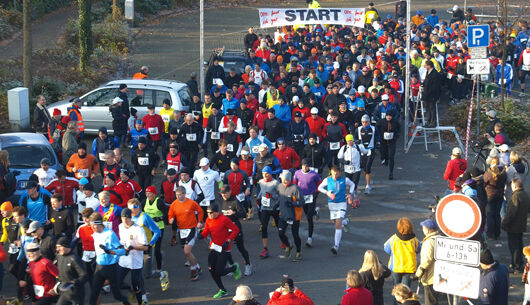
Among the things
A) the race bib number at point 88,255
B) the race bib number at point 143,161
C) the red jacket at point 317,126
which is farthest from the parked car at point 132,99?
the race bib number at point 88,255

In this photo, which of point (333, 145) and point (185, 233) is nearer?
point (185, 233)

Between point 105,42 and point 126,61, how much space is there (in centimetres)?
184

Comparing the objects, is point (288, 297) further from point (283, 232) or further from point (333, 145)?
point (333, 145)

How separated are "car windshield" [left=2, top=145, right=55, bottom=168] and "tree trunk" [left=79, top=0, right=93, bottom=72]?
11.8 m

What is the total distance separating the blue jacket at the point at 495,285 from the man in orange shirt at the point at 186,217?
4.90 metres

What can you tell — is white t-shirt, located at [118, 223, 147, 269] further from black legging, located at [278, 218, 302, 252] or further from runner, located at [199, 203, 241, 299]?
black legging, located at [278, 218, 302, 252]

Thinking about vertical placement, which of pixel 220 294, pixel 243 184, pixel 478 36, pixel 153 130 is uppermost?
pixel 478 36

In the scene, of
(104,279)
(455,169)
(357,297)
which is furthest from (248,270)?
(455,169)

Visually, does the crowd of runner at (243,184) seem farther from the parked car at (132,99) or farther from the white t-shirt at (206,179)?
the parked car at (132,99)

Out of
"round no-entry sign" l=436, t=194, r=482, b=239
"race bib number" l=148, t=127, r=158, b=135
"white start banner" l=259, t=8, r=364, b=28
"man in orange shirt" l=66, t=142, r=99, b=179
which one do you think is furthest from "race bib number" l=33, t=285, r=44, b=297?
"white start banner" l=259, t=8, r=364, b=28

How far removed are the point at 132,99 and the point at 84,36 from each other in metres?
8.89

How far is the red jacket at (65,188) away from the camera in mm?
14211

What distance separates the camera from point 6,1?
36.0m

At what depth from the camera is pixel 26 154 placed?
16.6 metres
